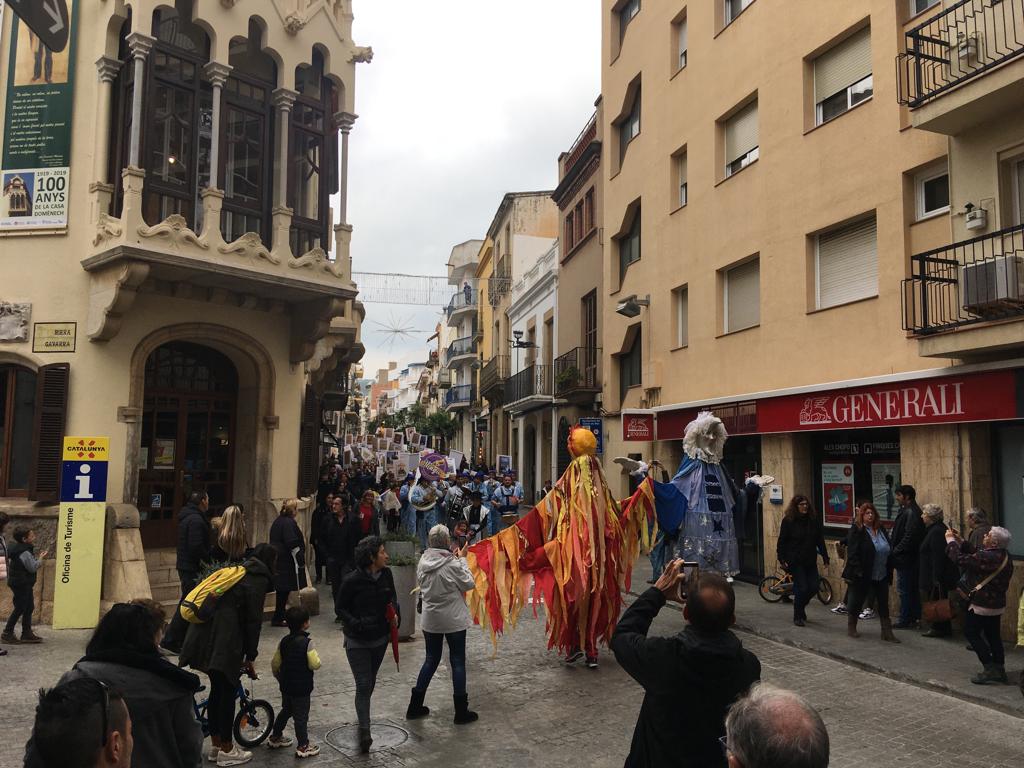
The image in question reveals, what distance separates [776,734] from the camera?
198 centimetres

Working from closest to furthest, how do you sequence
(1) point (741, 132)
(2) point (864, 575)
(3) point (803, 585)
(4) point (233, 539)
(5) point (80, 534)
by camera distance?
1. (4) point (233, 539)
2. (2) point (864, 575)
3. (5) point (80, 534)
4. (3) point (803, 585)
5. (1) point (741, 132)

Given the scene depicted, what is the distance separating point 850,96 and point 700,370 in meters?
5.80

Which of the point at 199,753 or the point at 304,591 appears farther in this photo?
the point at 304,591

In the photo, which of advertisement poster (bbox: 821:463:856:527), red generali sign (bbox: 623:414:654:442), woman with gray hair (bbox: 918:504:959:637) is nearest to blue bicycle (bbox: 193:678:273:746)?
woman with gray hair (bbox: 918:504:959:637)

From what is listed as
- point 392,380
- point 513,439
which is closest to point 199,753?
point 513,439

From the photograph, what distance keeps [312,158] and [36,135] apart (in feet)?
13.1

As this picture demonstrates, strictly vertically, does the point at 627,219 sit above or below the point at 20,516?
above

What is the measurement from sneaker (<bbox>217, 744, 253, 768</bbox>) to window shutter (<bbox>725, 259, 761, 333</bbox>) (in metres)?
11.6

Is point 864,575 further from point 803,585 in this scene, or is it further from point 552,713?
point 552,713

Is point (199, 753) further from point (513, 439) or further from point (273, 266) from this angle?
point (513, 439)

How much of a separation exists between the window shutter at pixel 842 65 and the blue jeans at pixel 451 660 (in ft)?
34.9

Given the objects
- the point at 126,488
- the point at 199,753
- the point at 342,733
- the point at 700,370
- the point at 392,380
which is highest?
the point at 392,380

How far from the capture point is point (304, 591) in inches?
438

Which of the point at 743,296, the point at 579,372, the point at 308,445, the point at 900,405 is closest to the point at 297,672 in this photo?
the point at 308,445
